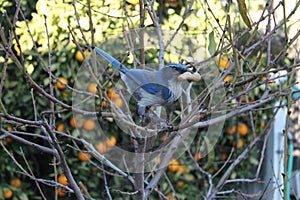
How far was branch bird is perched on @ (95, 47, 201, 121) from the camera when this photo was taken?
123 centimetres

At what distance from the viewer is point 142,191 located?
1542 millimetres

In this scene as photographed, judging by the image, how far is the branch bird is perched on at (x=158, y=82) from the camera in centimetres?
123

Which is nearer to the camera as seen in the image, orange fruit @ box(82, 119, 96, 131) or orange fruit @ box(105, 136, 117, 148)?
orange fruit @ box(105, 136, 117, 148)

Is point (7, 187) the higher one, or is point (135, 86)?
point (135, 86)

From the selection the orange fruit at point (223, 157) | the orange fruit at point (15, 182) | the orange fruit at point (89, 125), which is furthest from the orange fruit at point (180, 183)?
the orange fruit at point (89, 125)

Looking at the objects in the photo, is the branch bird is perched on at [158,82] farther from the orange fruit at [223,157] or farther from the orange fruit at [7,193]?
the orange fruit at [223,157]

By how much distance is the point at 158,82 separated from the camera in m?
1.25

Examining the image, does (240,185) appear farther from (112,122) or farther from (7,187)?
(7,187)

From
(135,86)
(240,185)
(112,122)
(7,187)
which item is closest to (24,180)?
(7,187)

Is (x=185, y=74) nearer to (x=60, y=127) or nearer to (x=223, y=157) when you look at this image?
(x=60, y=127)

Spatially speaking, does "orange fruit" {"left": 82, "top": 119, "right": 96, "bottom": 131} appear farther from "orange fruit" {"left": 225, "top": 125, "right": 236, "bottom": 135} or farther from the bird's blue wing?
"orange fruit" {"left": 225, "top": 125, "right": 236, "bottom": 135}

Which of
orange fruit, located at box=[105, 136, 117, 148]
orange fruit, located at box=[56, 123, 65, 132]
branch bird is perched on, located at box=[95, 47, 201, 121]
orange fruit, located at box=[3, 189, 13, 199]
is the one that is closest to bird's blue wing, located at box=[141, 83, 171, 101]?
branch bird is perched on, located at box=[95, 47, 201, 121]

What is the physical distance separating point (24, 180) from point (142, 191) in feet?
5.91

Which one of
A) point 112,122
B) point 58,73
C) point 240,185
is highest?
point 58,73
